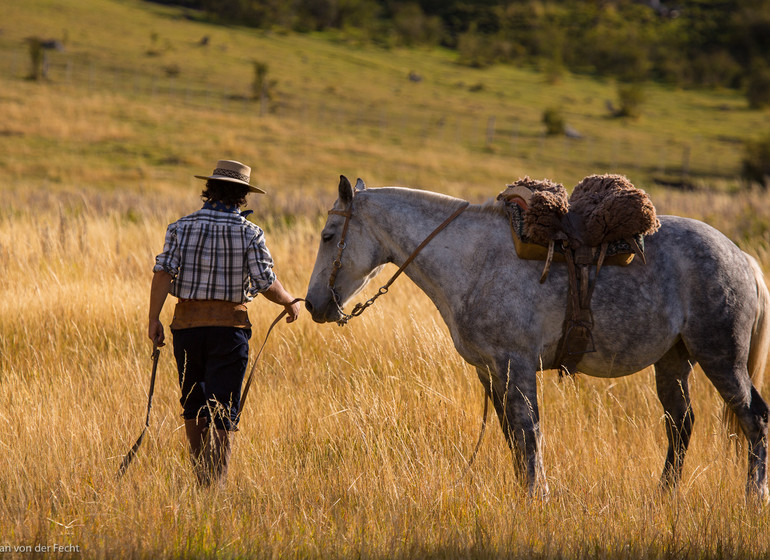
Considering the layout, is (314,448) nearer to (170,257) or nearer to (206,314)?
(206,314)

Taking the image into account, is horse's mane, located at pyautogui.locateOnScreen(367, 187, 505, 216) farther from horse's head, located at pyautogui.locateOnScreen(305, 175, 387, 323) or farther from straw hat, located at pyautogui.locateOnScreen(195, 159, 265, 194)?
straw hat, located at pyautogui.locateOnScreen(195, 159, 265, 194)

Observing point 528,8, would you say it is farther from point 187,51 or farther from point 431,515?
point 431,515

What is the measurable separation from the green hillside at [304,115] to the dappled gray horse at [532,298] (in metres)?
20.1

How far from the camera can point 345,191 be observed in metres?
4.14

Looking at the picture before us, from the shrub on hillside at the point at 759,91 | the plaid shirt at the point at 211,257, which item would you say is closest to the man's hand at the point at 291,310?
the plaid shirt at the point at 211,257

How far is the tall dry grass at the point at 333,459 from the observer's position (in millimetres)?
3406

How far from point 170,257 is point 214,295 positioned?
323mm

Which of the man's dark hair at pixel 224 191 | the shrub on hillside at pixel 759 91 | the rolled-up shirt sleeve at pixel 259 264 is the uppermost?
the shrub on hillside at pixel 759 91

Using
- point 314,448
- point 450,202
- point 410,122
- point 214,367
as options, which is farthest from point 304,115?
point 214,367

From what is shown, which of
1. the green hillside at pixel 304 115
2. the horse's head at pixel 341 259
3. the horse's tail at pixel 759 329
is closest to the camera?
the horse's head at pixel 341 259

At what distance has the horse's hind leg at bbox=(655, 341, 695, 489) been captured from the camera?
4566mm

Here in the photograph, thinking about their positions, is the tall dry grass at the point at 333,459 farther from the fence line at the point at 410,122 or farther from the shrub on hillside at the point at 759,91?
the shrub on hillside at the point at 759,91

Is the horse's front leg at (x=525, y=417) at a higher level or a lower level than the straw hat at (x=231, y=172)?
lower

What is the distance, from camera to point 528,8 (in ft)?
434
